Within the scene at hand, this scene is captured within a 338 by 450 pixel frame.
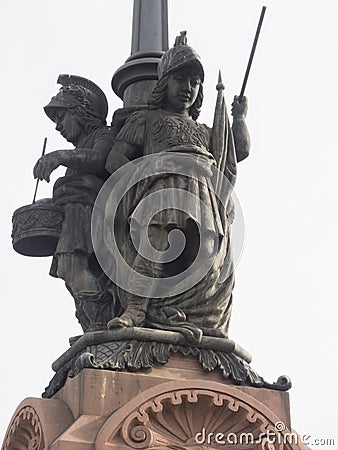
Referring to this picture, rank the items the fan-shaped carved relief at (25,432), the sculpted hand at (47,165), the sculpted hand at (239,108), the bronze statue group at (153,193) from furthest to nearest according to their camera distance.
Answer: the sculpted hand at (239,108), the sculpted hand at (47,165), the bronze statue group at (153,193), the fan-shaped carved relief at (25,432)

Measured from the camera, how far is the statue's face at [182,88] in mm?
12594

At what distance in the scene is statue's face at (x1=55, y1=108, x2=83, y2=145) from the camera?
13141 millimetres

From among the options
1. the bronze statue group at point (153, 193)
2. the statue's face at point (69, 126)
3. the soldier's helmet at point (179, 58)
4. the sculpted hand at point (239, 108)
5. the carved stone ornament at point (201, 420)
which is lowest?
the carved stone ornament at point (201, 420)

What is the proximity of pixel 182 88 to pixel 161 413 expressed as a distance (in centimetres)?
352

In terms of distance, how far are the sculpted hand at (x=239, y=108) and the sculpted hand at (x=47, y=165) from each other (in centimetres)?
197

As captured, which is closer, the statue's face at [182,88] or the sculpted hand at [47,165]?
the sculpted hand at [47,165]

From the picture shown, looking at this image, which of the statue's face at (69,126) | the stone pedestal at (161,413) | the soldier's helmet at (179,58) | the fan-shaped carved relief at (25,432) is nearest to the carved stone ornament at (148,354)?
the stone pedestal at (161,413)

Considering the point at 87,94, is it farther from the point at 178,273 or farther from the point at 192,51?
the point at 178,273

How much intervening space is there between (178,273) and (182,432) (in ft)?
5.58

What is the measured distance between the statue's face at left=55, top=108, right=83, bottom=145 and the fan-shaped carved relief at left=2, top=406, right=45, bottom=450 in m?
3.15

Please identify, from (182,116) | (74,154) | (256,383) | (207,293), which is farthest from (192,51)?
(256,383)

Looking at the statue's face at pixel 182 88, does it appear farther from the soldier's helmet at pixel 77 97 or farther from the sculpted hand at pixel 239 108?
the soldier's helmet at pixel 77 97

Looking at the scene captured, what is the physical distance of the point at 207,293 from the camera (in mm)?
11797

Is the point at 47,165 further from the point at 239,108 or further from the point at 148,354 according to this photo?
the point at 148,354
